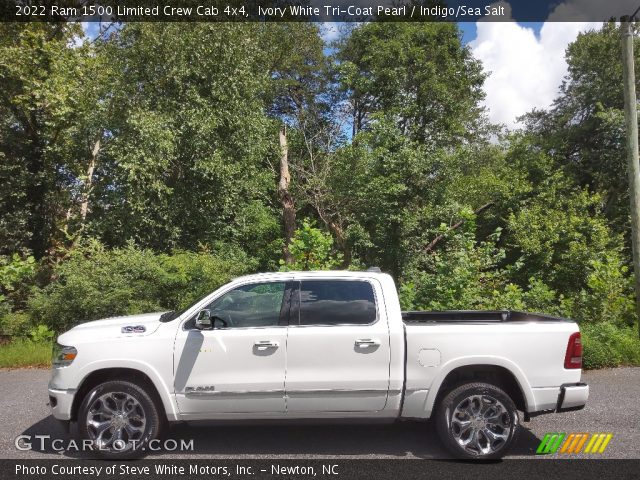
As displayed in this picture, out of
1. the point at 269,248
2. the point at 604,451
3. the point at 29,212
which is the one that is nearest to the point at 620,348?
the point at 604,451

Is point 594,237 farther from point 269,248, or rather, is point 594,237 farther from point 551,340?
point 551,340

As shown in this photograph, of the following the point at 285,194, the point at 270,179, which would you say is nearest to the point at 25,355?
the point at 270,179

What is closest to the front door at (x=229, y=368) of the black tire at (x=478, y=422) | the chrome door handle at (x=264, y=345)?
the chrome door handle at (x=264, y=345)

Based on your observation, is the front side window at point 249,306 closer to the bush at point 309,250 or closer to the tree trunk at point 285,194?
the bush at point 309,250

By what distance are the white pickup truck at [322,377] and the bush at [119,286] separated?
6.15m

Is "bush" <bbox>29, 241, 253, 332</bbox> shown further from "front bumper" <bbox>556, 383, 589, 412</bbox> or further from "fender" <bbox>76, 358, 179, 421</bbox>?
"front bumper" <bbox>556, 383, 589, 412</bbox>

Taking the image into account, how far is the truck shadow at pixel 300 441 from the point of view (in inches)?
193

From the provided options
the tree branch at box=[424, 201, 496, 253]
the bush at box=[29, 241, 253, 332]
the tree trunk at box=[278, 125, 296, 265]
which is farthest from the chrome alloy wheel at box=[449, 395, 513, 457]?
the tree trunk at box=[278, 125, 296, 265]

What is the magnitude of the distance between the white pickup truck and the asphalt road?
35cm

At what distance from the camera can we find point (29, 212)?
17.4 metres

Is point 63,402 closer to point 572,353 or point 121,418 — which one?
point 121,418

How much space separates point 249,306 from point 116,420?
1.57 meters

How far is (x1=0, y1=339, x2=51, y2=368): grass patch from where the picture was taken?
30.3 feet

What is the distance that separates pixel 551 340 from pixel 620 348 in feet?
16.5
